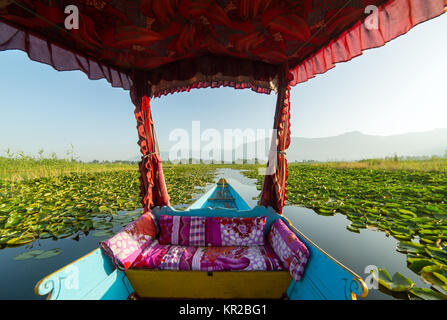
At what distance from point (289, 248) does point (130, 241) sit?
1.46 m

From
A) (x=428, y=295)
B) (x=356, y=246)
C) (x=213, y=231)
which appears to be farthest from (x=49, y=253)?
(x=356, y=246)

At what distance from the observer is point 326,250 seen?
2.19 metres

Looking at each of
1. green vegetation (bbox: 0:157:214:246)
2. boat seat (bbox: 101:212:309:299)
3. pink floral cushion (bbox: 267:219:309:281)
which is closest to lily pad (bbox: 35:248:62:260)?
green vegetation (bbox: 0:157:214:246)

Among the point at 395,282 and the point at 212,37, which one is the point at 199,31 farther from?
the point at 395,282

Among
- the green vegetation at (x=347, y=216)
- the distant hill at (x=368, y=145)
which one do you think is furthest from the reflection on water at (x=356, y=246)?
the distant hill at (x=368, y=145)

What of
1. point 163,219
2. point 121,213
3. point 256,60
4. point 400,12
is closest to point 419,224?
point 400,12

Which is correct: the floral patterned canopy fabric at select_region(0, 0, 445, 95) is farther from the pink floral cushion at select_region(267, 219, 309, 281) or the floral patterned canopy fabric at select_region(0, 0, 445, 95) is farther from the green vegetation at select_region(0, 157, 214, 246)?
the green vegetation at select_region(0, 157, 214, 246)

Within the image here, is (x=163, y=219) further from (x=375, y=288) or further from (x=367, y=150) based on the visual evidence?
(x=367, y=150)

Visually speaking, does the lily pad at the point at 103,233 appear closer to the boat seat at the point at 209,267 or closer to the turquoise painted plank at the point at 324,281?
the boat seat at the point at 209,267

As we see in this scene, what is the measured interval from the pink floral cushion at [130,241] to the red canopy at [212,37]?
1.57 feet

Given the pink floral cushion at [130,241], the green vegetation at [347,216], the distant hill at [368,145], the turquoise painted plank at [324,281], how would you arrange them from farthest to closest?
the distant hill at [368,145] → the green vegetation at [347,216] → the pink floral cushion at [130,241] → the turquoise painted plank at [324,281]

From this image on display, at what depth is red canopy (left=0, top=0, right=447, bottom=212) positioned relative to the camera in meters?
1.08

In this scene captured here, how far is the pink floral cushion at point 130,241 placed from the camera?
119cm

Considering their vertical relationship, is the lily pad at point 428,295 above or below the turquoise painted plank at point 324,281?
below
